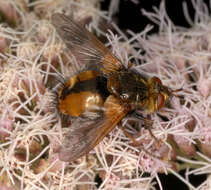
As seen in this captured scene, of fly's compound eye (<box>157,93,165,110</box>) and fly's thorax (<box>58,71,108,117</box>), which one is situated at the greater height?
fly's thorax (<box>58,71,108,117</box>)

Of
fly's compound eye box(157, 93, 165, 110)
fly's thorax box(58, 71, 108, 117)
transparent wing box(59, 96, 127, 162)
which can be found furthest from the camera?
fly's compound eye box(157, 93, 165, 110)

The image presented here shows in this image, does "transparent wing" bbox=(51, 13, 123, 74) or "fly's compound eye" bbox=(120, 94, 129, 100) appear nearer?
"fly's compound eye" bbox=(120, 94, 129, 100)

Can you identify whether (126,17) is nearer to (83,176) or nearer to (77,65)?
(77,65)

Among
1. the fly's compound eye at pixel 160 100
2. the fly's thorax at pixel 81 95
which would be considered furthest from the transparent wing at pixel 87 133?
the fly's compound eye at pixel 160 100

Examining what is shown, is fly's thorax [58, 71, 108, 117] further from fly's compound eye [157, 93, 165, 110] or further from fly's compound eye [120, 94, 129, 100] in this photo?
fly's compound eye [157, 93, 165, 110]

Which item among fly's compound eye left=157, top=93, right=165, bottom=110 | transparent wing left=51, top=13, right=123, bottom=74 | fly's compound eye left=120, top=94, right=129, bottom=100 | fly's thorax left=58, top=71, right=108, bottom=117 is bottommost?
fly's compound eye left=157, top=93, right=165, bottom=110

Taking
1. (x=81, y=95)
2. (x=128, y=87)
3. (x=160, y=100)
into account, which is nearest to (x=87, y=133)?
(x=81, y=95)

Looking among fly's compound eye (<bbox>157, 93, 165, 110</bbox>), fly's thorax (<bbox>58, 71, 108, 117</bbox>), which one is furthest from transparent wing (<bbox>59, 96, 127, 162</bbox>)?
fly's compound eye (<bbox>157, 93, 165, 110</bbox>)

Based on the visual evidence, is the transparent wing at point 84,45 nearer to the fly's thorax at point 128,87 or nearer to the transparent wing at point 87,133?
the fly's thorax at point 128,87
